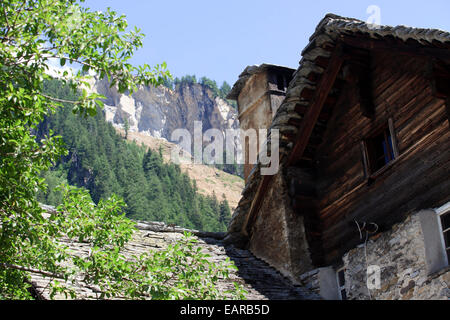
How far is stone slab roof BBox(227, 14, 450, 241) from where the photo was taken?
27.3 feet

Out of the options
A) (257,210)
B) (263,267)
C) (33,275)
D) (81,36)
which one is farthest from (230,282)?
(81,36)

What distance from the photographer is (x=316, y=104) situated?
9883 millimetres

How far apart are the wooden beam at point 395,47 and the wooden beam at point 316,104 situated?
26 centimetres

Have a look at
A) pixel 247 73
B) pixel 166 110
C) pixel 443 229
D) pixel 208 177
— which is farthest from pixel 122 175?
pixel 443 229

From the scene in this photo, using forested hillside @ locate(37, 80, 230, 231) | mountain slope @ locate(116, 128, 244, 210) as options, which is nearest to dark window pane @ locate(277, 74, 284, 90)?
forested hillside @ locate(37, 80, 230, 231)

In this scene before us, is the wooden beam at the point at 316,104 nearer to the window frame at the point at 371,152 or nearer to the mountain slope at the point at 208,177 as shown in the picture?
the window frame at the point at 371,152

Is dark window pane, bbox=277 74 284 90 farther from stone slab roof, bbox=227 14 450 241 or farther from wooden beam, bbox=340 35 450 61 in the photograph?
wooden beam, bbox=340 35 450 61

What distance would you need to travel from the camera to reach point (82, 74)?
6434mm

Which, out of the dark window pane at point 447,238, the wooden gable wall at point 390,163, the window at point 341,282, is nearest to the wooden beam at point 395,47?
the wooden gable wall at point 390,163

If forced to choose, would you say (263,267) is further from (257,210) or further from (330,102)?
(330,102)

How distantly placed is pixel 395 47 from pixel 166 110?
145m

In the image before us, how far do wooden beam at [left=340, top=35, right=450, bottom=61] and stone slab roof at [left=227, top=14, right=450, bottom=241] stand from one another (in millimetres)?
89

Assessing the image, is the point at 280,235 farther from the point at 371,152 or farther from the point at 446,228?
the point at 446,228
